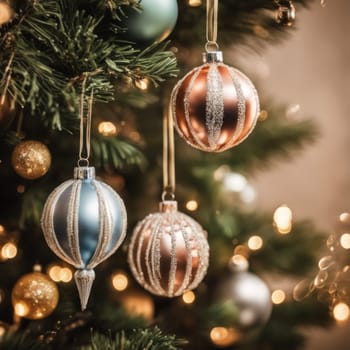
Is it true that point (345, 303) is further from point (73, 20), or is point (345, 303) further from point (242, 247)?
point (73, 20)

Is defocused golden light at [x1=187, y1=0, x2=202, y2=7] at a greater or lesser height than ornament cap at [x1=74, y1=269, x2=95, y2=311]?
greater

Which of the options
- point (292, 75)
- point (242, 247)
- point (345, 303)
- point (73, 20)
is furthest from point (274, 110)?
point (73, 20)

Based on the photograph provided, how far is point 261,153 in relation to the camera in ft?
4.06

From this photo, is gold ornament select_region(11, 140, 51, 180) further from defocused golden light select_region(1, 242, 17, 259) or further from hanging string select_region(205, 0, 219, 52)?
hanging string select_region(205, 0, 219, 52)

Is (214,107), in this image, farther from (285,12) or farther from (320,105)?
(320,105)

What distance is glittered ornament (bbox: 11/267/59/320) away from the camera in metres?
0.80

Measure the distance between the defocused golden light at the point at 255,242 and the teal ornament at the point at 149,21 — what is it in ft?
1.81

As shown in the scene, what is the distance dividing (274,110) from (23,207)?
0.60 metres

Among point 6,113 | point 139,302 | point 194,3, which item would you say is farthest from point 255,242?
point 6,113

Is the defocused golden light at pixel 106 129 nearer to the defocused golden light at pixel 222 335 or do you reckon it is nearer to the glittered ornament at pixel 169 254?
the glittered ornament at pixel 169 254

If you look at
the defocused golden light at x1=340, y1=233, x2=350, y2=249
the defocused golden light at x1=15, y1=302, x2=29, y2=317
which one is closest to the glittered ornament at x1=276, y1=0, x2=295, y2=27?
the defocused golden light at x1=340, y1=233, x2=350, y2=249

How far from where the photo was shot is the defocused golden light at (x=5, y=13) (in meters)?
0.62

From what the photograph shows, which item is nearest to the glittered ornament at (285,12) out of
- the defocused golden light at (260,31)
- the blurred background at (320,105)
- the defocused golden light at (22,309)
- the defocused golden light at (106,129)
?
the defocused golden light at (260,31)

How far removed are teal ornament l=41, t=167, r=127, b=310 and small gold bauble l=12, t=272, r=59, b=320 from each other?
168mm
